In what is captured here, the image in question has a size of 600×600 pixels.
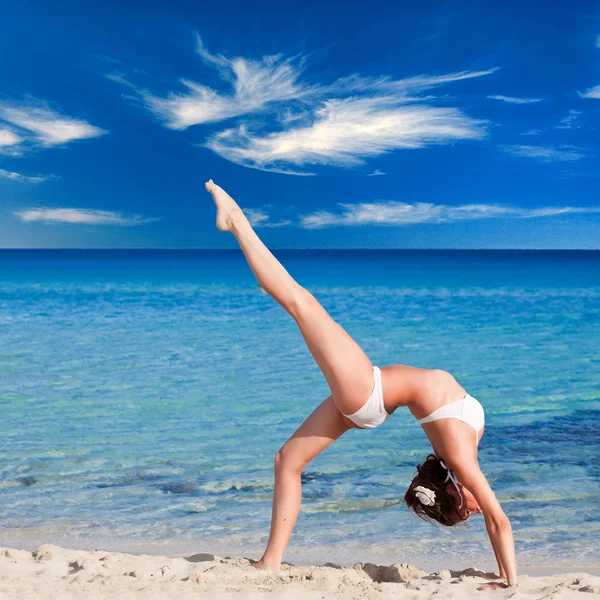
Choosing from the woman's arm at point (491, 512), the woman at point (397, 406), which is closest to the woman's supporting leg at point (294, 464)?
the woman at point (397, 406)

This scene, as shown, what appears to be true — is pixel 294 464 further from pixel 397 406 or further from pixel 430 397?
pixel 430 397

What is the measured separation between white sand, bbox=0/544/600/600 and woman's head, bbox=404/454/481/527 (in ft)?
1.18

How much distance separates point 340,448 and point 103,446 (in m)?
2.35

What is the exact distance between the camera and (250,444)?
278 inches

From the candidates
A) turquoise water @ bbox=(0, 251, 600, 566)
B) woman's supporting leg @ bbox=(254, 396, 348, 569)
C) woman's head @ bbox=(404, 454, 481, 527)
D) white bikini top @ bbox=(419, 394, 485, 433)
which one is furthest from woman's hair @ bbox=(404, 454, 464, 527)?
turquoise water @ bbox=(0, 251, 600, 566)

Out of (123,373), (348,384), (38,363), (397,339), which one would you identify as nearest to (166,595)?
(348,384)

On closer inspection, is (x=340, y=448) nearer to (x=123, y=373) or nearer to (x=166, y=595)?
(x=166, y=595)

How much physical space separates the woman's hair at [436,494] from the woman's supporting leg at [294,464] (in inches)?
19.8

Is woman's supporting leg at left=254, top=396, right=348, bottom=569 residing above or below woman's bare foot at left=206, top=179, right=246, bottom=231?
below

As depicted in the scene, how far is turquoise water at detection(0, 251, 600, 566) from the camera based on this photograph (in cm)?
500

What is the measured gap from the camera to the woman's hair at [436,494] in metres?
3.86

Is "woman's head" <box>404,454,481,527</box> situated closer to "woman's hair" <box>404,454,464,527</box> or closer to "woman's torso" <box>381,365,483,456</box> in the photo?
"woman's hair" <box>404,454,464,527</box>

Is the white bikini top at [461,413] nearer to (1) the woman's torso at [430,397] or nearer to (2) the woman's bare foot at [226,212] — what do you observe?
(1) the woman's torso at [430,397]

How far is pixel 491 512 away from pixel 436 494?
1.13ft
